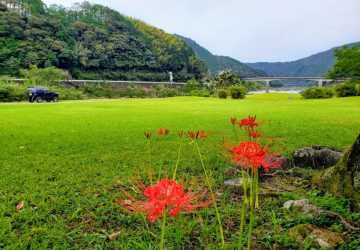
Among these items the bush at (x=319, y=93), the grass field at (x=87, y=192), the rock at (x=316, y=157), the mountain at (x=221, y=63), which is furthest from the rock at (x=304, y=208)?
the mountain at (x=221, y=63)

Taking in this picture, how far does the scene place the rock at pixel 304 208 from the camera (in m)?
2.63

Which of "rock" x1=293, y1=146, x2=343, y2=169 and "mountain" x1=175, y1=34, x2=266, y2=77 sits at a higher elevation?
"mountain" x1=175, y1=34, x2=266, y2=77

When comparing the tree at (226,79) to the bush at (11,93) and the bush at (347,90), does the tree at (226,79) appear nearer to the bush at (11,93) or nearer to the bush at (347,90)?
the bush at (347,90)

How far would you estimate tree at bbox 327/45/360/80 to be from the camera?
38000 millimetres

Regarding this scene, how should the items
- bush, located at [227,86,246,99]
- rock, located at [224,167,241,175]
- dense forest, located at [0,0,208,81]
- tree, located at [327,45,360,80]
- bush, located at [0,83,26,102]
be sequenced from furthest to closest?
dense forest, located at [0,0,208,81] → tree, located at [327,45,360,80] → bush, located at [227,86,246,99] → bush, located at [0,83,26,102] → rock, located at [224,167,241,175]

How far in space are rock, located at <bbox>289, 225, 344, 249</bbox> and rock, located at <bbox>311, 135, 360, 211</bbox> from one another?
580mm

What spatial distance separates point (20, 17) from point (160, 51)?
44.1 meters

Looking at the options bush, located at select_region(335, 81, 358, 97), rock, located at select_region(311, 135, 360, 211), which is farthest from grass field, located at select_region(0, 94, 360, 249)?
bush, located at select_region(335, 81, 358, 97)

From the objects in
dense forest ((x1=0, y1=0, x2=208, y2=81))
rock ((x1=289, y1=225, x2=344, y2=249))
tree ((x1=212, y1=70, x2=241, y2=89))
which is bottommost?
rock ((x1=289, y1=225, x2=344, y2=249))

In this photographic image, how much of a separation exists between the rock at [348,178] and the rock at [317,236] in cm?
58

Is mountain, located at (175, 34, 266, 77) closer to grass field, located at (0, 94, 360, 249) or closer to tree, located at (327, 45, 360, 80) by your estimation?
tree, located at (327, 45, 360, 80)

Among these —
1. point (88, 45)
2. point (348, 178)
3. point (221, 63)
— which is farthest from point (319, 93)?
point (221, 63)

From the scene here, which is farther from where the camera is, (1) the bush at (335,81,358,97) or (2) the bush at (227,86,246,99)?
(2) the bush at (227,86,246,99)

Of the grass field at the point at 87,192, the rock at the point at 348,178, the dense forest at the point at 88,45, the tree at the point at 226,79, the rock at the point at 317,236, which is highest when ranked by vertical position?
the dense forest at the point at 88,45
